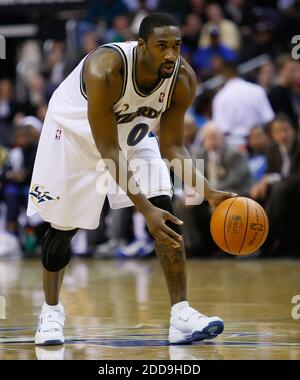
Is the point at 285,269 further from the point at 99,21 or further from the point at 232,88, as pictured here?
the point at 99,21

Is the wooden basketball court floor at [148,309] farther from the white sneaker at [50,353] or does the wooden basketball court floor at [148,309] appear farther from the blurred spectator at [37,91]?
the blurred spectator at [37,91]

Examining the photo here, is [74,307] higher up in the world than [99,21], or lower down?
lower down

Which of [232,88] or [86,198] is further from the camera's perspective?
[232,88]

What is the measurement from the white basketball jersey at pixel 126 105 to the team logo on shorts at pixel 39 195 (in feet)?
1.22

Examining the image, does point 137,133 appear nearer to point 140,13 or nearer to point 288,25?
point 288,25

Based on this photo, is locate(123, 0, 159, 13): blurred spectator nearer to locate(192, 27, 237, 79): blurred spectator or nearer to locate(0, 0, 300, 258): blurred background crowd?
locate(0, 0, 300, 258): blurred background crowd

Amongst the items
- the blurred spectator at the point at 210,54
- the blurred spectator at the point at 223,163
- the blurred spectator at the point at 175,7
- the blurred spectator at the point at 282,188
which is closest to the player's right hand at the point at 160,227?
the blurred spectator at the point at 282,188

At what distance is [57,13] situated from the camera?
51.3 ft

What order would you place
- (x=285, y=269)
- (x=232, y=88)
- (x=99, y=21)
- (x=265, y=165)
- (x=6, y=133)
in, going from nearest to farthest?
(x=285, y=269) → (x=265, y=165) → (x=232, y=88) → (x=6, y=133) → (x=99, y=21)

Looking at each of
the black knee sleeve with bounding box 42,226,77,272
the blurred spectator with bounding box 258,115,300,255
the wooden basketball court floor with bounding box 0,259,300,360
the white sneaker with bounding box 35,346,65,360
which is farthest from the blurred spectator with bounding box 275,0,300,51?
the white sneaker with bounding box 35,346,65,360

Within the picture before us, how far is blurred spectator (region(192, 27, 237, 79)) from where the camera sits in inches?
520
